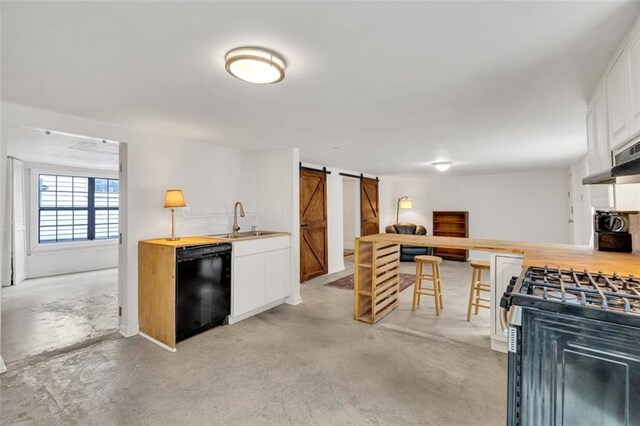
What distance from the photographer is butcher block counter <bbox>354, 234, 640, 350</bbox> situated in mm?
2051

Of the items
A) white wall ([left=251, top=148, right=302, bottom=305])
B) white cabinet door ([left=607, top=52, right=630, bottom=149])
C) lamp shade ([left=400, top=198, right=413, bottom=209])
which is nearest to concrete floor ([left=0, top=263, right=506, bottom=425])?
white wall ([left=251, top=148, right=302, bottom=305])

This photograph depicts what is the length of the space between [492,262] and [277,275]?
2.54 m

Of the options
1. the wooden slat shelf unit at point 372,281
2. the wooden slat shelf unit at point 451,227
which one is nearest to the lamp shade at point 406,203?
the wooden slat shelf unit at point 451,227

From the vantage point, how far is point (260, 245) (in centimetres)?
384

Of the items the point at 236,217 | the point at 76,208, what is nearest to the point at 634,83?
the point at 236,217

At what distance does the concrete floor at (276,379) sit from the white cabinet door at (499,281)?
0.44 ft

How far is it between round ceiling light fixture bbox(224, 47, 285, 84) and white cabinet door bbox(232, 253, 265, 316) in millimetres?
2232

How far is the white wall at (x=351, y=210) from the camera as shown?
25.2 ft

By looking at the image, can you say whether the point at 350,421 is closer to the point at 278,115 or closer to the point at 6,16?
the point at 278,115

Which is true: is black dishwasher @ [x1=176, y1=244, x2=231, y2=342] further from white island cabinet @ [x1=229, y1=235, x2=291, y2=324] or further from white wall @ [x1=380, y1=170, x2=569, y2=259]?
white wall @ [x1=380, y1=170, x2=569, y2=259]

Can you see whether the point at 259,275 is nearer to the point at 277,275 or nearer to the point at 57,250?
the point at 277,275

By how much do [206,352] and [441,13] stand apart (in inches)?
123

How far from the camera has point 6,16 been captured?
1406mm

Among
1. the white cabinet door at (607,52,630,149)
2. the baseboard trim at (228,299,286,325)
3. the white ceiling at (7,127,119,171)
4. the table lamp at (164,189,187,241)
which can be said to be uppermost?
the white ceiling at (7,127,119,171)
